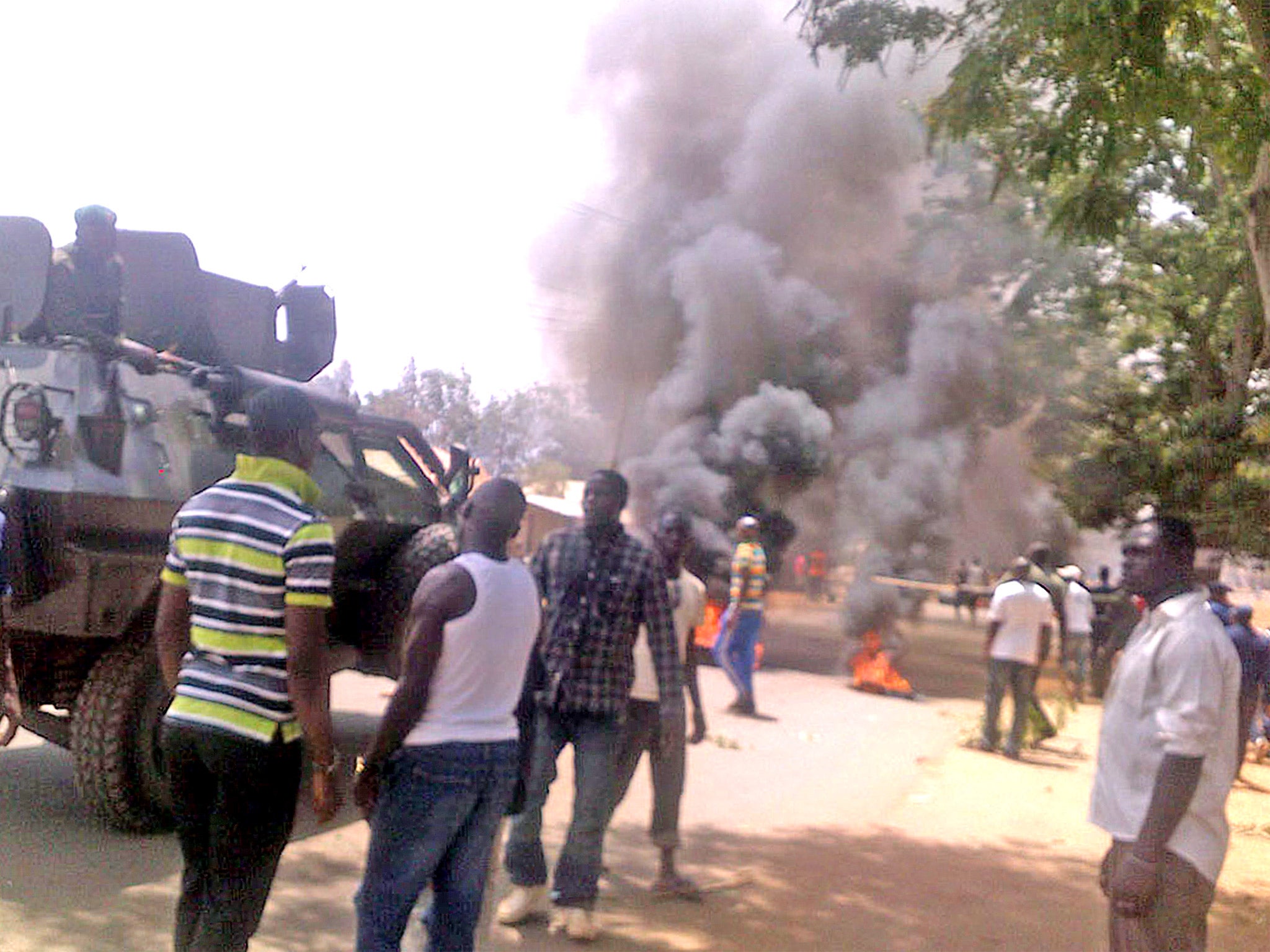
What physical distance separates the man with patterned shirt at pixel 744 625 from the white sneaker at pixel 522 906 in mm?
5697

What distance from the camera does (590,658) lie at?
14.6 feet

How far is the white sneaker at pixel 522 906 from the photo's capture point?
4.62 m

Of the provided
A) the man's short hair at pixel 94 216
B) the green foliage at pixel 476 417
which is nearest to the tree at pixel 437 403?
the green foliage at pixel 476 417

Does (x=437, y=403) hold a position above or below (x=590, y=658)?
above

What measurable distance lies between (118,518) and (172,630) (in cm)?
251

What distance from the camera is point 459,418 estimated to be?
10492 mm

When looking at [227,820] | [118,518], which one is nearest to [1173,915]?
[227,820]

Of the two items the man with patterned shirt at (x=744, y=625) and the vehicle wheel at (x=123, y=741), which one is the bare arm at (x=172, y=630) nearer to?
the vehicle wheel at (x=123, y=741)

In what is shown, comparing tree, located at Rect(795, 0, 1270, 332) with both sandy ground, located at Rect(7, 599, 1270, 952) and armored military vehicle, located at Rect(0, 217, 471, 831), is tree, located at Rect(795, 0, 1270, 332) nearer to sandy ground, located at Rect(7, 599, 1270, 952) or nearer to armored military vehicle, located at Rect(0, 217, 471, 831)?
sandy ground, located at Rect(7, 599, 1270, 952)

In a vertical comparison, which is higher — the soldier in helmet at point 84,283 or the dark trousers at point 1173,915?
the soldier in helmet at point 84,283

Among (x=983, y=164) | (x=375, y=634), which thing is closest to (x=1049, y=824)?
(x=375, y=634)

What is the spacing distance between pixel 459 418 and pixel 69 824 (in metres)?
5.41

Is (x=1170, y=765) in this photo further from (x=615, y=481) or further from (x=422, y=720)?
(x=615, y=481)

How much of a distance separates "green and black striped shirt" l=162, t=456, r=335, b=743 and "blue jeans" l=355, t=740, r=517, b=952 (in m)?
0.30
